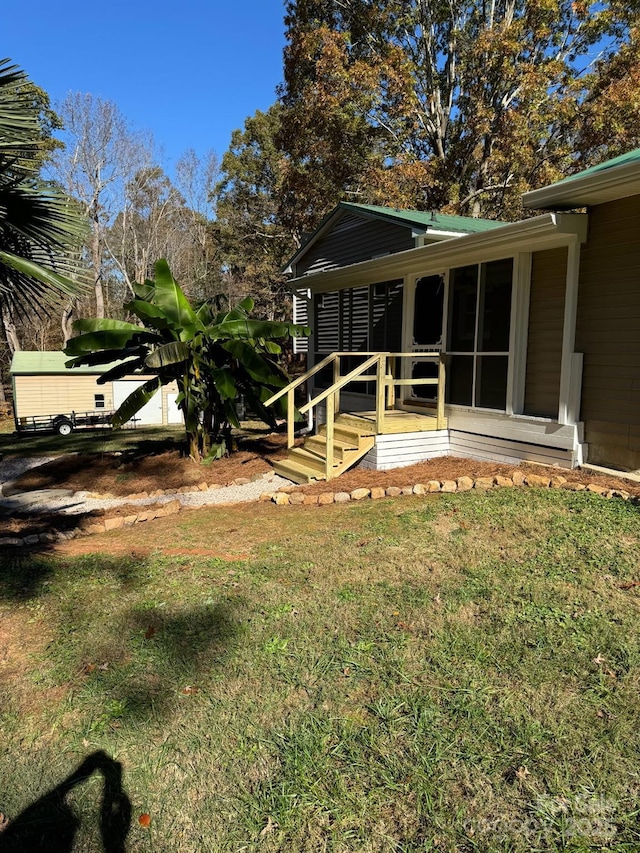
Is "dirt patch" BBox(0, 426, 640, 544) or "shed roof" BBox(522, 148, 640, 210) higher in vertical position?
"shed roof" BBox(522, 148, 640, 210)

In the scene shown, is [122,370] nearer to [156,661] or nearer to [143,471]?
[143,471]

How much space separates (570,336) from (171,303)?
20.0 ft

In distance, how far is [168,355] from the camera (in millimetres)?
8539

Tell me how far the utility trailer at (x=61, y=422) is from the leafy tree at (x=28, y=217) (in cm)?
1637

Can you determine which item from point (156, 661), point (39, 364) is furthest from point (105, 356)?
point (39, 364)

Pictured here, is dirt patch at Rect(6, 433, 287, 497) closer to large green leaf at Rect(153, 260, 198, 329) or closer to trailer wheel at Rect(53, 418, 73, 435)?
large green leaf at Rect(153, 260, 198, 329)

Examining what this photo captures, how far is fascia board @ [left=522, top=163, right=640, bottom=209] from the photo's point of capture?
18.4 feet

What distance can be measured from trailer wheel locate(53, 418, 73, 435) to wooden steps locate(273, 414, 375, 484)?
629 inches

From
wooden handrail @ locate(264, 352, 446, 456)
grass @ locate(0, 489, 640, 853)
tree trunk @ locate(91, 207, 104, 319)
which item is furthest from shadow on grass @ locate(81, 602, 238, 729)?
tree trunk @ locate(91, 207, 104, 319)

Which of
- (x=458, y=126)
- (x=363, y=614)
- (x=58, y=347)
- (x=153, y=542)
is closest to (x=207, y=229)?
(x=58, y=347)

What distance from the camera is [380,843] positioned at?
2082mm

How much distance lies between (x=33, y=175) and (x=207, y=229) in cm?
3256

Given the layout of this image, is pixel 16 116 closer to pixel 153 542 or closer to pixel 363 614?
pixel 153 542

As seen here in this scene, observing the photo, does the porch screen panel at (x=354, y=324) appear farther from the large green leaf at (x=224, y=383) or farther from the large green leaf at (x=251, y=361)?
the large green leaf at (x=224, y=383)
